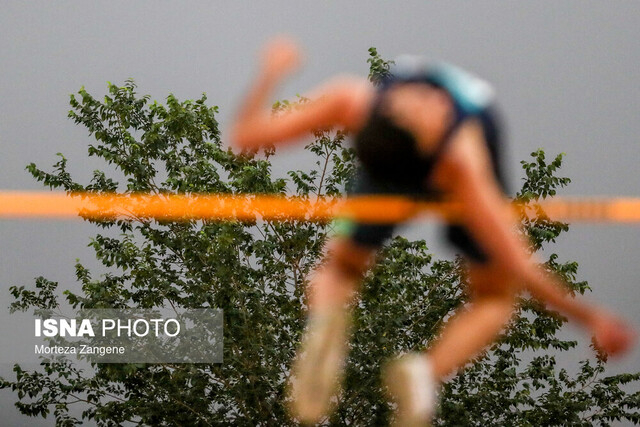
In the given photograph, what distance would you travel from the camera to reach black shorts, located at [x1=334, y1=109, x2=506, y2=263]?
93.7 inches

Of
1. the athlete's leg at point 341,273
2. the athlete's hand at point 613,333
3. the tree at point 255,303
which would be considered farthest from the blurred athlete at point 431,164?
the tree at point 255,303

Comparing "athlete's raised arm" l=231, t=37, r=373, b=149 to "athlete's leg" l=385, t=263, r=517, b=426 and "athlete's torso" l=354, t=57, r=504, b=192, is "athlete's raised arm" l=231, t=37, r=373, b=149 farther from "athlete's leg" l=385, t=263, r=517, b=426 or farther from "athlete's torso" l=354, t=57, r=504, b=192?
"athlete's leg" l=385, t=263, r=517, b=426

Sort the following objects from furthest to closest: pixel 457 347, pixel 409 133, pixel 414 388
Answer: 1. pixel 457 347
2. pixel 414 388
3. pixel 409 133

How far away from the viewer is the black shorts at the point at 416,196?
2379 mm

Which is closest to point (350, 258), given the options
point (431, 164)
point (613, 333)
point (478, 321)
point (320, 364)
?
point (320, 364)

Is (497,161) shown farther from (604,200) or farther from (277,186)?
(277,186)

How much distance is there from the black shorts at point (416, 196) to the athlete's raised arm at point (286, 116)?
0.28 m

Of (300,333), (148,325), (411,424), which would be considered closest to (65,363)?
(148,325)

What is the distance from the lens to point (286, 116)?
8.23 feet

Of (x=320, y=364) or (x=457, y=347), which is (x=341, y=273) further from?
(x=457, y=347)

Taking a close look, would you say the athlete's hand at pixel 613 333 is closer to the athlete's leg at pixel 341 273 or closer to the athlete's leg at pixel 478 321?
the athlete's leg at pixel 478 321

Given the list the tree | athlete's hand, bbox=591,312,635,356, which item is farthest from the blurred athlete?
the tree

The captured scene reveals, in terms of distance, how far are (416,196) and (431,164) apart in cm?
35

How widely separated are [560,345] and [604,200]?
5.64m
